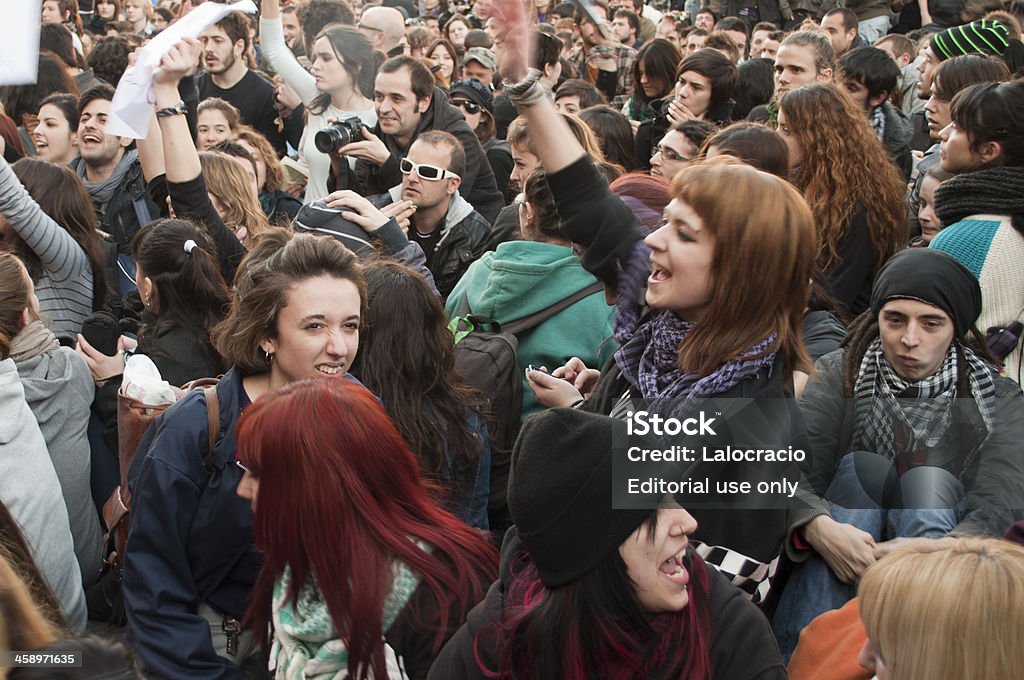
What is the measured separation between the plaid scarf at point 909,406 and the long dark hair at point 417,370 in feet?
3.41

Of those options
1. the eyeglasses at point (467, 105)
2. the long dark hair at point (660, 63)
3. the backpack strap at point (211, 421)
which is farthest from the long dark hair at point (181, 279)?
the long dark hair at point (660, 63)

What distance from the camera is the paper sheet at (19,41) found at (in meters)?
2.53

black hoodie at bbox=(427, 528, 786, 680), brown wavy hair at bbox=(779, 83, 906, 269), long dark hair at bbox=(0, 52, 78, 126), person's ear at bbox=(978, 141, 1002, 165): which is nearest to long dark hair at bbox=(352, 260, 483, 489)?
black hoodie at bbox=(427, 528, 786, 680)

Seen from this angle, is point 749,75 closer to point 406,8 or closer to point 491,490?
point 491,490

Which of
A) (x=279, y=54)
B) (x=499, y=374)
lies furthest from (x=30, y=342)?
(x=279, y=54)

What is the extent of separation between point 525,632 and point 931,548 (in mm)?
712

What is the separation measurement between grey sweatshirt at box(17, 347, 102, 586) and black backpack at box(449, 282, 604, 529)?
4.01 ft

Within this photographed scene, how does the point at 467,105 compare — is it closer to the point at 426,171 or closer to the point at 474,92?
the point at 474,92

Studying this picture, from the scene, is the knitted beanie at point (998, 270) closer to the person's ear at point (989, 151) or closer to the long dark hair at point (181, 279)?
the person's ear at point (989, 151)

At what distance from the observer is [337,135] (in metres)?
5.17

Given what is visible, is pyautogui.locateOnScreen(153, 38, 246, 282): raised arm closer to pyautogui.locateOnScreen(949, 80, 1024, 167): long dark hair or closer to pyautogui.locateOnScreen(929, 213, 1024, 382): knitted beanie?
pyautogui.locateOnScreen(929, 213, 1024, 382): knitted beanie

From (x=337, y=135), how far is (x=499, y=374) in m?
2.43

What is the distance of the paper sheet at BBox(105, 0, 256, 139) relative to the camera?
144 inches

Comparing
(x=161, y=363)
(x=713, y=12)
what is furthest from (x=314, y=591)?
(x=713, y=12)
